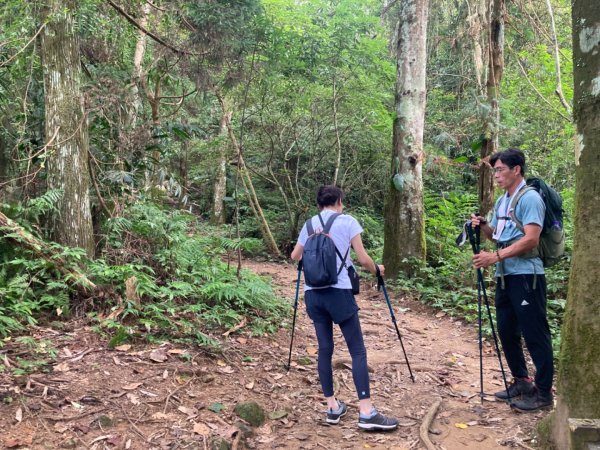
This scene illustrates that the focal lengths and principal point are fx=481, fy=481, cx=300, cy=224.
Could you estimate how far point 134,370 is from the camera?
4.45 m

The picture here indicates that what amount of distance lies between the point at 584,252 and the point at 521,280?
104cm

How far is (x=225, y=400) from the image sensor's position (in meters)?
4.34

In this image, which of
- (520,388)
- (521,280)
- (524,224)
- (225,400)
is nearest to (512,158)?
(524,224)

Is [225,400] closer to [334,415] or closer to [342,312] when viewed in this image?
[334,415]

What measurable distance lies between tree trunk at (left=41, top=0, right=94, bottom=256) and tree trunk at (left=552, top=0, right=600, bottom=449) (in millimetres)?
5314

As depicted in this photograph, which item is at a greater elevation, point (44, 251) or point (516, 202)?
point (516, 202)

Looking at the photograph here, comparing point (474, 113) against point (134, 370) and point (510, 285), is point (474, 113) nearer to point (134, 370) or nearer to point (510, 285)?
point (510, 285)

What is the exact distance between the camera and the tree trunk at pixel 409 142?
984cm

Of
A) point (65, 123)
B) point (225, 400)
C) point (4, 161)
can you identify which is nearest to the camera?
point (225, 400)

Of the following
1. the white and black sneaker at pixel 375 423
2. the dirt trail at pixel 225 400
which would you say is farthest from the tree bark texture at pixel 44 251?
the white and black sneaker at pixel 375 423

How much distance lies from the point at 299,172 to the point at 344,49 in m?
4.09

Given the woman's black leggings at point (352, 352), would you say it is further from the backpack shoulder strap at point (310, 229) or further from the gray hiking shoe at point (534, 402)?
the gray hiking shoe at point (534, 402)

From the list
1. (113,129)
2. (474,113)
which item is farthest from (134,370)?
(474,113)

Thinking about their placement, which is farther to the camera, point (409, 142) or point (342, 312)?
point (409, 142)
